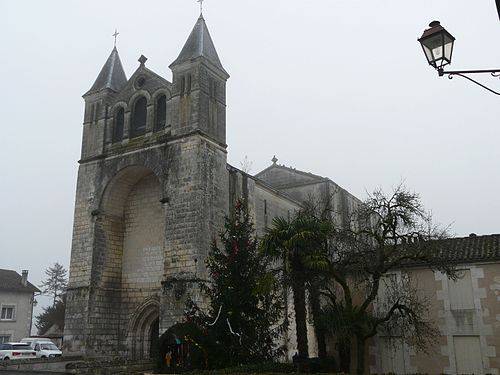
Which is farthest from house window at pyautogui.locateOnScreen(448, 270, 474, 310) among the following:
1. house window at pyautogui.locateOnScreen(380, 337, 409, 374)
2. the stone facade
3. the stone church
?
the stone church

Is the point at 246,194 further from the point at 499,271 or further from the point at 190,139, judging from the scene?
the point at 499,271

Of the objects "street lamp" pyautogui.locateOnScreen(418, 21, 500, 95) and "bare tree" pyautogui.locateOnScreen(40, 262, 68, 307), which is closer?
"street lamp" pyautogui.locateOnScreen(418, 21, 500, 95)

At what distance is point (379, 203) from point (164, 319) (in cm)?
1016

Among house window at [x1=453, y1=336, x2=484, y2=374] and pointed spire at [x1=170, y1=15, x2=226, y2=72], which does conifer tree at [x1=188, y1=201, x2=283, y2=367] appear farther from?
pointed spire at [x1=170, y1=15, x2=226, y2=72]

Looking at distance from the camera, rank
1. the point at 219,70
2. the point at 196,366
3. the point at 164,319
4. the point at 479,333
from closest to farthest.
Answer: the point at 196,366
the point at 479,333
the point at 164,319
the point at 219,70

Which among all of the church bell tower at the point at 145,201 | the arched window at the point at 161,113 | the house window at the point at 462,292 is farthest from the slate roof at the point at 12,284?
the house window at the point at 462,292

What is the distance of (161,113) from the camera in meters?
25.5

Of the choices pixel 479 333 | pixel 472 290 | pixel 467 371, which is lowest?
pixel 467 371

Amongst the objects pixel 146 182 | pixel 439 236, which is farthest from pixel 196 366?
pixel 146 182

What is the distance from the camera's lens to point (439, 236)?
56.3 ft

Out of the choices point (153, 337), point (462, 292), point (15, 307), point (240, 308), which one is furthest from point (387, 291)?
point (15, 307)

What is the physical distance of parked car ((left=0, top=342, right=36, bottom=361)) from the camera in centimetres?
2831

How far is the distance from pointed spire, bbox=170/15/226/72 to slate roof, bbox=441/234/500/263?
13.9 meters

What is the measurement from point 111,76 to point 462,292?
21.2 m
